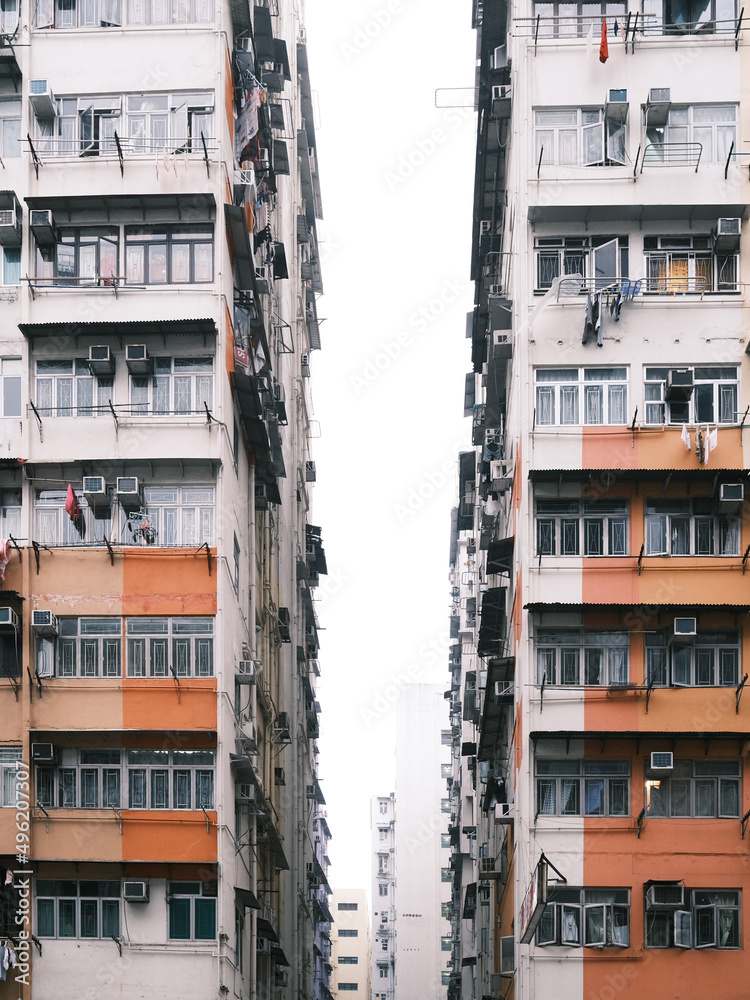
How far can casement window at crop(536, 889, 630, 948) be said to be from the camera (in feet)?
103

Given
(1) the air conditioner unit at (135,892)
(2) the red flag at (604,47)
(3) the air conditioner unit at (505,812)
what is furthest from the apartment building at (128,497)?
(2) the red flag at (604,47)

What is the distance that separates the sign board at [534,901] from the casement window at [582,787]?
5.20 feet

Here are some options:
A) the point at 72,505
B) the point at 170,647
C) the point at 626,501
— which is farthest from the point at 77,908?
the point at 626,501

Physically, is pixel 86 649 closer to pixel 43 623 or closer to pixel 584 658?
pixel 43 623

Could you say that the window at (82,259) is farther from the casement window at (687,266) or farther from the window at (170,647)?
the casement window at (687,266)

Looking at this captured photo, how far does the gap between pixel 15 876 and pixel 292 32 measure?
3683 centimetres

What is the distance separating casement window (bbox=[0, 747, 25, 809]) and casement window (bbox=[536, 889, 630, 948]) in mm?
11116

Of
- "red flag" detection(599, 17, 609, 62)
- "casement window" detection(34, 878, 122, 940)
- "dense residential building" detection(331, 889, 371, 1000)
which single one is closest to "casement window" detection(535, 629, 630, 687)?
"casement window" detection(34, 878, 122, 940)

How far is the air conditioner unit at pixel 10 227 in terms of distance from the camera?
3272 centimetres

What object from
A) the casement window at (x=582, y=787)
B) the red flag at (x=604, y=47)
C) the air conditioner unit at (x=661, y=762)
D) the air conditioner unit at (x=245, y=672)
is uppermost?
the red flag at (x=604, y=47)

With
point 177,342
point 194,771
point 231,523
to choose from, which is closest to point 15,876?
point 194,771

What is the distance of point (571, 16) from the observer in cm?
3547

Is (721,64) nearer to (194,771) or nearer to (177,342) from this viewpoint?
(177,342)

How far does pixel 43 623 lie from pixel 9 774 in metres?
3.13
